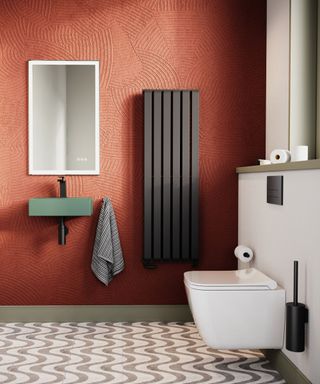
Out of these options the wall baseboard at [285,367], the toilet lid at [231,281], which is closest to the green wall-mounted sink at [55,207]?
the toilet lid at [231,281]

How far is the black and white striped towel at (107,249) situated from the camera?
3.90 metres

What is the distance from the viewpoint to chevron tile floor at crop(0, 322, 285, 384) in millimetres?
2891

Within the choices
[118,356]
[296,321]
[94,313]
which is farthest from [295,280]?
[94,313]

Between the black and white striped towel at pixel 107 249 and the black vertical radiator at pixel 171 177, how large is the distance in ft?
0.68

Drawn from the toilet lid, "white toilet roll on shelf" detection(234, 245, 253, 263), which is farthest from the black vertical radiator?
the toilet lid

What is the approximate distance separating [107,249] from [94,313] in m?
0.51

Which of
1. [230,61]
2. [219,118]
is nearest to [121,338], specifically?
[219,118]

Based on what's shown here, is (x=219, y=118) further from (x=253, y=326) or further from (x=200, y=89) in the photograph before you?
(x=253, y=326)

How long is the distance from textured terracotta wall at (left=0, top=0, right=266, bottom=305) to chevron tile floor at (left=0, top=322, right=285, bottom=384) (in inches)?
12.2

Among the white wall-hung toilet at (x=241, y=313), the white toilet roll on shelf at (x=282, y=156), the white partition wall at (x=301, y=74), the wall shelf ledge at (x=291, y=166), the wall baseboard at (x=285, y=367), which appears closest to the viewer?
the wall shelf ledge at (x=291, y=166)

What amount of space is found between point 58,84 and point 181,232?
137cm

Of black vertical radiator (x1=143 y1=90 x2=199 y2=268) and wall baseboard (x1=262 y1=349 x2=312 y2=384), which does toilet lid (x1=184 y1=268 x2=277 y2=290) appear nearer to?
wall baseboard (x1=262 y1=349 x2=312 y2=384)

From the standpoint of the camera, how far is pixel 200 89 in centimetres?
404

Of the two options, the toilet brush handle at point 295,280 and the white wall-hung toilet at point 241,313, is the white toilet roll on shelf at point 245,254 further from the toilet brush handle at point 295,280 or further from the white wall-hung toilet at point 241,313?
the toilet brush handle at point 295,280
